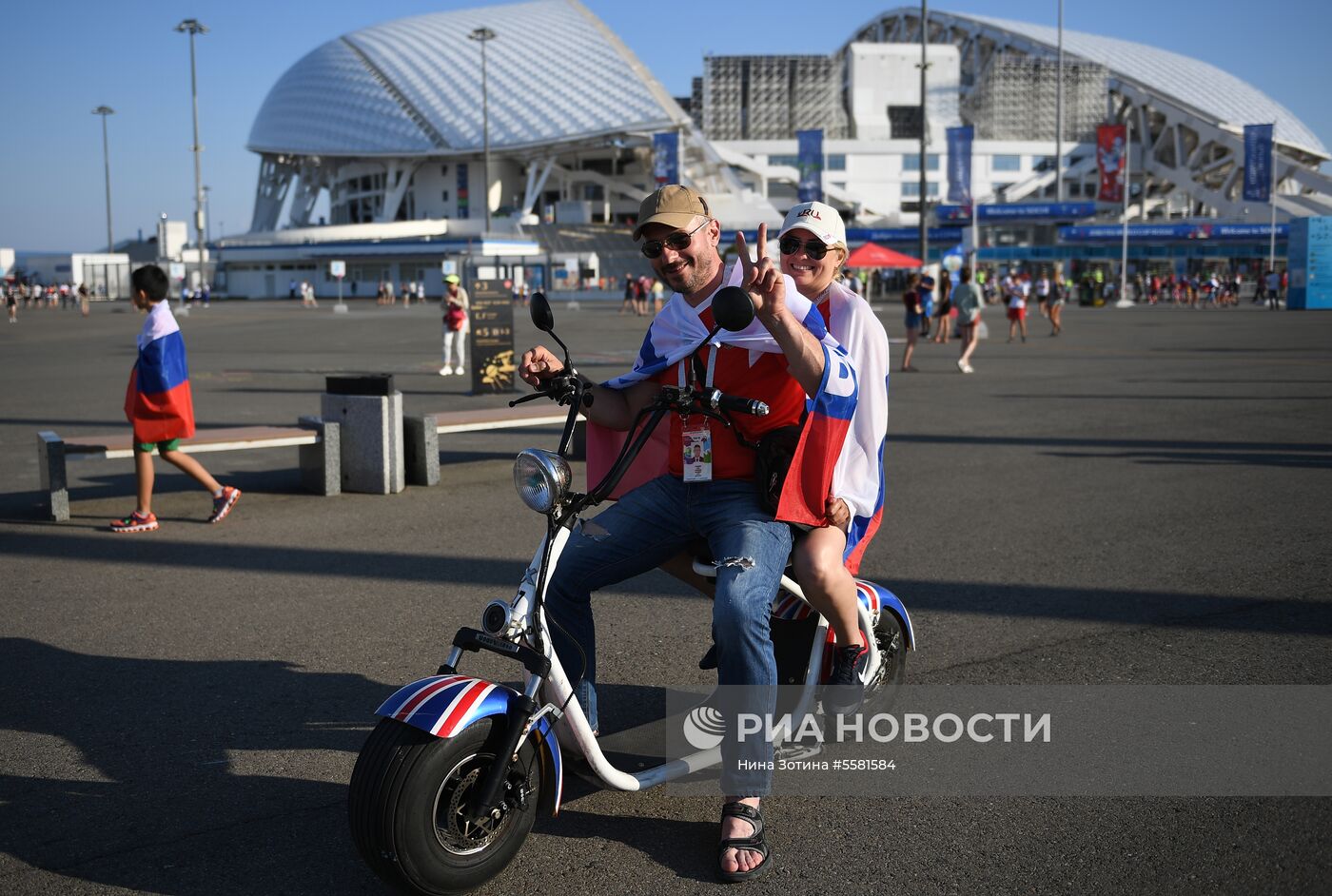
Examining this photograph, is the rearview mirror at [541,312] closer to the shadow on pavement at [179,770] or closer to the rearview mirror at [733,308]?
the rearview mirror at [733,308]

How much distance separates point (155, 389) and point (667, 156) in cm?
5879

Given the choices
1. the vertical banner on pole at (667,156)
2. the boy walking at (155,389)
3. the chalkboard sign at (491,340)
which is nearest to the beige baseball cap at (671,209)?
the boy walking at (155,389)

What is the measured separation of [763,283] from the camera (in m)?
3.09

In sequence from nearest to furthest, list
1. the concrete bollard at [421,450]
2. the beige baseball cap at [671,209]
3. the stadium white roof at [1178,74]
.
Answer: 1. the beige baseball cap at [671,209]
2. the concrete bollard at [421,450]
3. the stadium white roof at [1178,74]

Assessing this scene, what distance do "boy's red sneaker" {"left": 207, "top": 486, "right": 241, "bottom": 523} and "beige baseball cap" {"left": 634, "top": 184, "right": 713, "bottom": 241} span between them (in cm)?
532

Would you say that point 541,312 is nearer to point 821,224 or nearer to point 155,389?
point 821,224

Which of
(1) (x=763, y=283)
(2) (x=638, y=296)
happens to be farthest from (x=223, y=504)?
(2) (x=638, y=296)

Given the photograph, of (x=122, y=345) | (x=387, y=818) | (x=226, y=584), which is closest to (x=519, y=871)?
(x=387, y=818)

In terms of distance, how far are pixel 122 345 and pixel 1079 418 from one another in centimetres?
2331

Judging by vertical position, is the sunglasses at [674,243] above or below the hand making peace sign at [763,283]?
above

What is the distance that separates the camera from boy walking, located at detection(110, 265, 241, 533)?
7156 millimetres

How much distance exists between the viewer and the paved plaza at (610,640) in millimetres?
3238

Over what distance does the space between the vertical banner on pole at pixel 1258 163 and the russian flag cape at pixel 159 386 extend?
2465 inches

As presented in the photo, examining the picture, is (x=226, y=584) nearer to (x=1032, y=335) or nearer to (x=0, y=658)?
(x=0, y=658)
